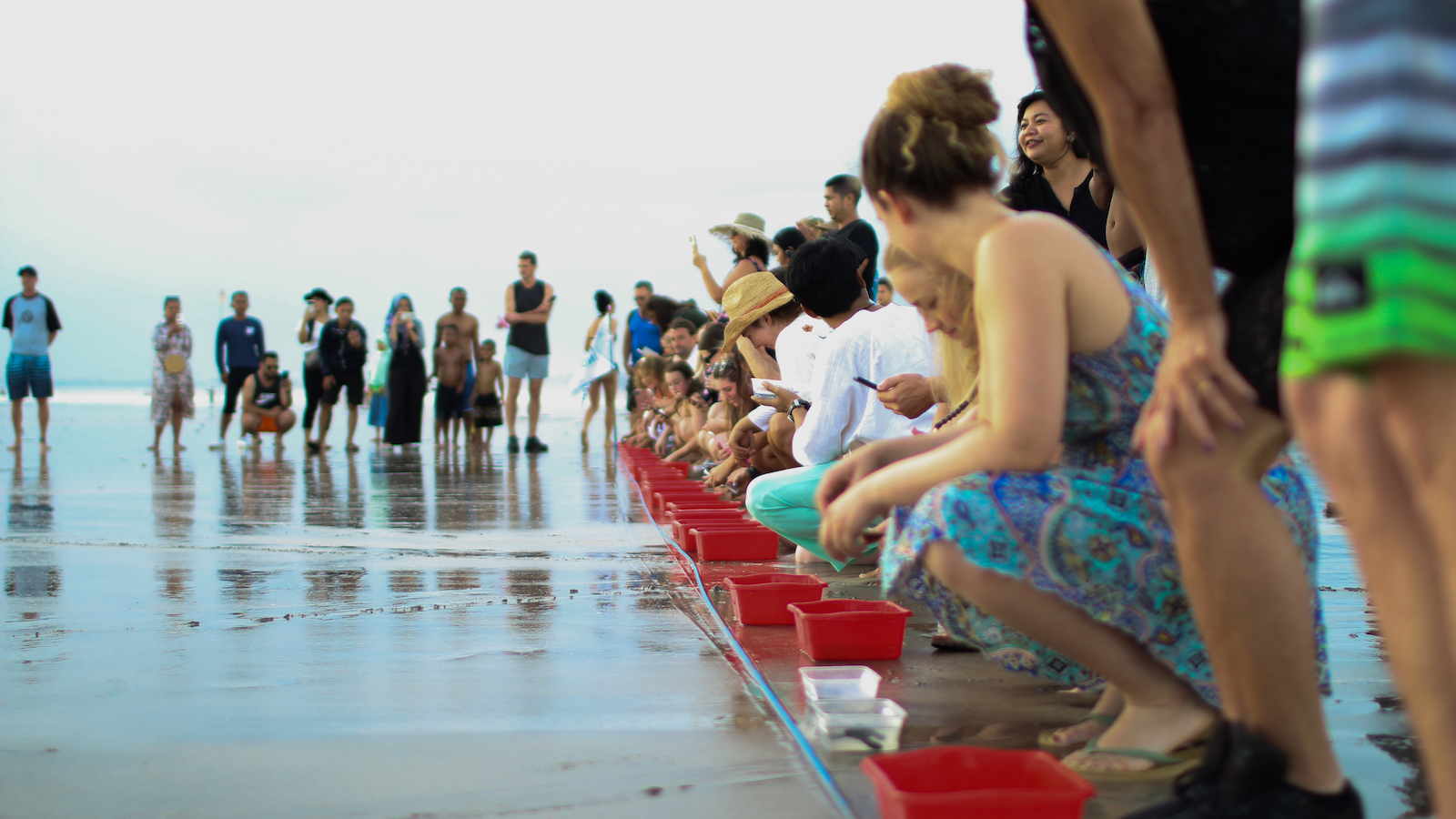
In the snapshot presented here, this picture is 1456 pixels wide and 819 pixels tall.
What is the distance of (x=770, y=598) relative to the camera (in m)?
3.08

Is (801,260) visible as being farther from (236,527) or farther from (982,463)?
(236,527)

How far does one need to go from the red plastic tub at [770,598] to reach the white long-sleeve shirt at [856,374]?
0.71m

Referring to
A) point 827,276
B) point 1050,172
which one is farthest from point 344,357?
point 1050,172

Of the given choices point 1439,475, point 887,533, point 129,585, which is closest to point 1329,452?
point 1439,475

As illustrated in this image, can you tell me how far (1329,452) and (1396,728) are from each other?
131cm

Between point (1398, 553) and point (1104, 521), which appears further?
point (1104, 521)

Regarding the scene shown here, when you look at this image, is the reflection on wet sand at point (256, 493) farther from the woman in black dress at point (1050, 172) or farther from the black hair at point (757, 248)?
the woman in black dress at point (1050, 172)

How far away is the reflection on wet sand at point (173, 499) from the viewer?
215 inches

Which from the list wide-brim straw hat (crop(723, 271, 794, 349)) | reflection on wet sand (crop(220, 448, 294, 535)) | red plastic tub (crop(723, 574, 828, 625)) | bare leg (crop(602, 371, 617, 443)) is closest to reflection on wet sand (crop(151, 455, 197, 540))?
reflection on wet sand (crop(220, 448, 294, 535))

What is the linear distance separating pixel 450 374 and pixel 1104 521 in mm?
12174

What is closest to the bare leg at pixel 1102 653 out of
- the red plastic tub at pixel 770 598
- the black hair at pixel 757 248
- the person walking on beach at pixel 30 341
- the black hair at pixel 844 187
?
the red plastic tub at pixel 770 598

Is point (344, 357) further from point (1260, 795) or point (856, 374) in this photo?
point (1260, 795)

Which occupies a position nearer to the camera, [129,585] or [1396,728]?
[1396,728]

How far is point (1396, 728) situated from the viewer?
6.89ft
